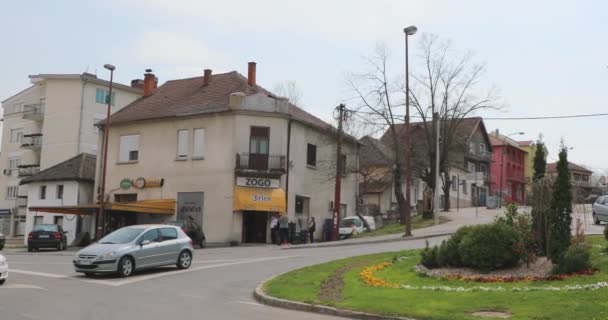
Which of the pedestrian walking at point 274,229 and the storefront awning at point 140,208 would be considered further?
the storefront awning at point 140,208

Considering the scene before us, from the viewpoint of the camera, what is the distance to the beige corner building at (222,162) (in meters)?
39.2

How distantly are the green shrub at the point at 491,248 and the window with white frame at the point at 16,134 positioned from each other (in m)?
65.1

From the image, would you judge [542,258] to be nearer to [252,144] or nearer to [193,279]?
[193,279]

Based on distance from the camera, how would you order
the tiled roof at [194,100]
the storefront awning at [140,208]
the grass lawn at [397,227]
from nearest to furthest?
the storefront awning at [140,208], the grass lawn at [397,227], the tiled roof at [194,100]

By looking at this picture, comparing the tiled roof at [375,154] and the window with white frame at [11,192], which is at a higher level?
the tiled roof at [375,154]

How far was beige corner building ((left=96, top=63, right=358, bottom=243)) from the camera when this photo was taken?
128 feet

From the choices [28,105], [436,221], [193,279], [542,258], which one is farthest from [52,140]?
[542,258]

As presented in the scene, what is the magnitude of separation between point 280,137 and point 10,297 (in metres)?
26.6

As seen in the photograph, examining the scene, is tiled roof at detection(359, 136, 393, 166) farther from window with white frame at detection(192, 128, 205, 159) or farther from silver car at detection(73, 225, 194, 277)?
silver car at detection(73, 225, 194, 277)

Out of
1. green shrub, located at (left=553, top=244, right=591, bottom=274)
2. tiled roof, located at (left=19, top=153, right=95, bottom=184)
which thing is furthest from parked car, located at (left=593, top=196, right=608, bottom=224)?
tiled roof, located at (left=19, top=153, right=95, bottom=184)

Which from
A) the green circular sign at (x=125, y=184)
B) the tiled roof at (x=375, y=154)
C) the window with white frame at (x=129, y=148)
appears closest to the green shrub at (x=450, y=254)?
the green circular sign at (x=125, y=184)

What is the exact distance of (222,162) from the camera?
39406 millimetres

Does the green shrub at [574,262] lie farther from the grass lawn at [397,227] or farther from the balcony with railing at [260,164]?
the balcony with railing at [260,164]

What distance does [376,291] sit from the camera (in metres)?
15.0
